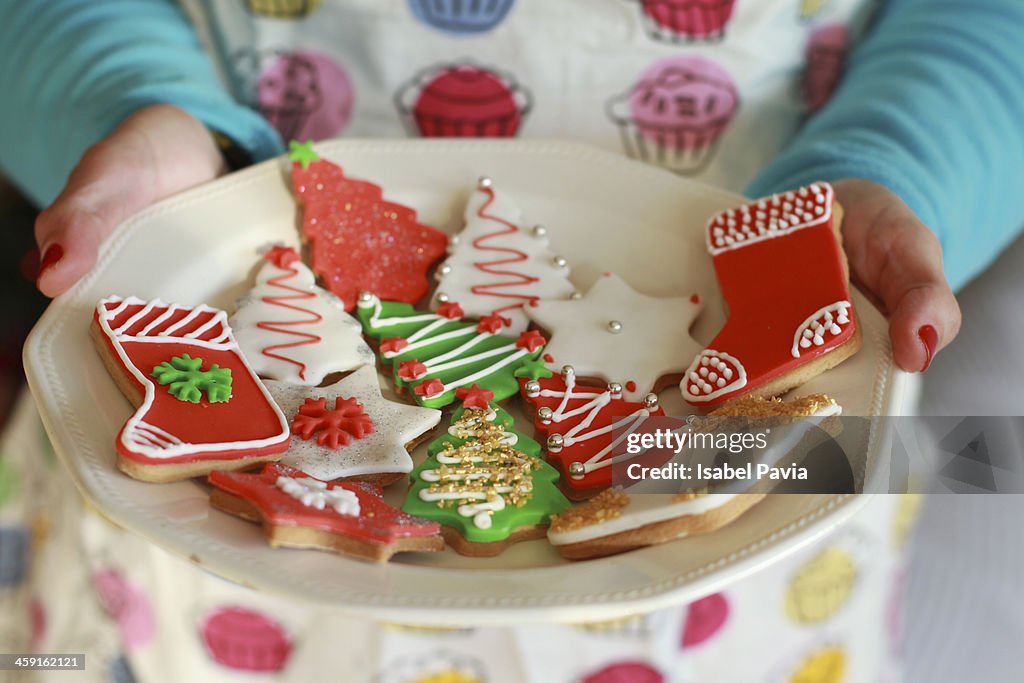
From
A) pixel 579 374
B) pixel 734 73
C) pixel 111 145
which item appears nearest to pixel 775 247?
pixel 579 374

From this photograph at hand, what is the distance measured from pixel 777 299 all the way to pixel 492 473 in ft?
0.92

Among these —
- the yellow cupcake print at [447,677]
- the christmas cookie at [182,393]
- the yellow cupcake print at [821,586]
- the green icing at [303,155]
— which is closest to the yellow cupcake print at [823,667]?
the yellow cupcake print at [821,586]

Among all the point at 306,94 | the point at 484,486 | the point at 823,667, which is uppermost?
the point at 306,94

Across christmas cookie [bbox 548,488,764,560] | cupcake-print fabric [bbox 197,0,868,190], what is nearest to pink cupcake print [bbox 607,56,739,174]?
cupcake-print fabric [bbox 197,0,868,190]

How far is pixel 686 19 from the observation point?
1023 mm

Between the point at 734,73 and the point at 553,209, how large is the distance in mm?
287

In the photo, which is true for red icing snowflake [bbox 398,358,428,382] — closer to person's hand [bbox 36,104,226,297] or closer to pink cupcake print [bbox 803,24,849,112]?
person's hand [bbox 36,104,226,297]

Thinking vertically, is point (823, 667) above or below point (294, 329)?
below

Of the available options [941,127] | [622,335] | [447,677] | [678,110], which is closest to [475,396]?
[622,335]

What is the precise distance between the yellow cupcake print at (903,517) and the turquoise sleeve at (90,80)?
0.76 m

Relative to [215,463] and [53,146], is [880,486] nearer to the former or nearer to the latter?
[215,463]

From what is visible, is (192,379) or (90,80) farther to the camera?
(90,80)

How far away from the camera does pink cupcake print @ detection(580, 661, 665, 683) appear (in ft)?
2.66

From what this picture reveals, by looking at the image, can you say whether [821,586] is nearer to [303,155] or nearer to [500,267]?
[500,267]
